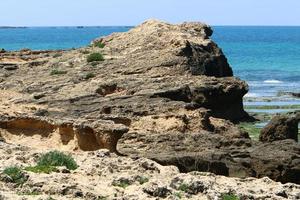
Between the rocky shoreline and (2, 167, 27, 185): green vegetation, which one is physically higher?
(2, 167, 27, 185): green vegetation

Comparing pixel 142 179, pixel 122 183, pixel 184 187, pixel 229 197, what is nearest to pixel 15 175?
pixel 122 183

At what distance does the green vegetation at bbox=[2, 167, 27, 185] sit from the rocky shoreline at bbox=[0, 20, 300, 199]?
22cm

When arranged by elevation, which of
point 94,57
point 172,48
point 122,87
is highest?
point 172,48

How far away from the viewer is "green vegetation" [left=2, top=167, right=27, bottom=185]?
11984 millimetres

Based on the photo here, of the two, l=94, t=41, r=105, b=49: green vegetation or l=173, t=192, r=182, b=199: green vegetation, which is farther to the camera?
l=94, t=41, r=105, b=49: green vegetation

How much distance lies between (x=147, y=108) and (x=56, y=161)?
459 inches

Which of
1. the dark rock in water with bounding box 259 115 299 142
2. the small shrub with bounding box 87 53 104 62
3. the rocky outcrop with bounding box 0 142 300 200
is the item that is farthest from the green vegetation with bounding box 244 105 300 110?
the rocky outcrop with bounding box 0 142 300 200

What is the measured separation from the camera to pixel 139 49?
37.9 m

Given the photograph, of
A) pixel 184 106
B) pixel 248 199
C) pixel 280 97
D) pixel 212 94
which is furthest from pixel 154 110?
pixel 280 97

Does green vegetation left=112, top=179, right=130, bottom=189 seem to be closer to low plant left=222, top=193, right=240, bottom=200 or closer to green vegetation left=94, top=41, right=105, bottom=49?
low plant left=222, top=193, right=240, bottom=200

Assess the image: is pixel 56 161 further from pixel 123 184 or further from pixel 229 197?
pixel 229 197

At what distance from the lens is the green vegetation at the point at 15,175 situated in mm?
11984

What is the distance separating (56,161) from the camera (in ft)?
44.0

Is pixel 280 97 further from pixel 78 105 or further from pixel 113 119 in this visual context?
pixel 113 119
